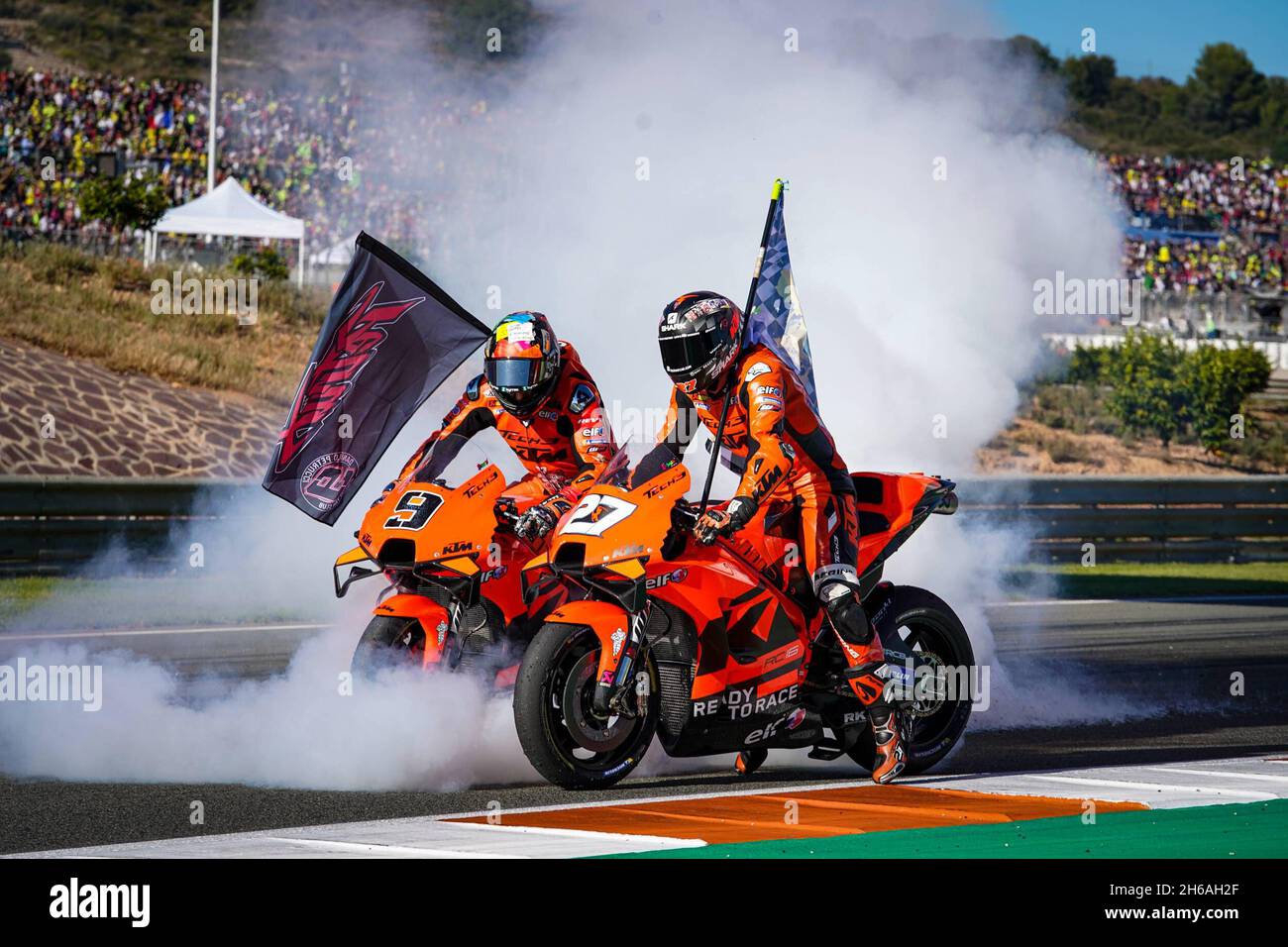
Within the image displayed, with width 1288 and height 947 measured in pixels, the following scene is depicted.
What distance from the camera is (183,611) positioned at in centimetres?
1421

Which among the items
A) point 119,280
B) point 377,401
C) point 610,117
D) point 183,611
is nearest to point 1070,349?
point 119,280

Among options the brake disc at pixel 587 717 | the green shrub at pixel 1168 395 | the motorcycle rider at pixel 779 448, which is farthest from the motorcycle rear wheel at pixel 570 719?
the green shrub at pixel 1168 395

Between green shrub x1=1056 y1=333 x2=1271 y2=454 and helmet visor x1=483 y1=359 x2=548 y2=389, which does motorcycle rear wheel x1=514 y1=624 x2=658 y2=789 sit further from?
green shrub x1=1056 y1=333 x2=1271 y2=454

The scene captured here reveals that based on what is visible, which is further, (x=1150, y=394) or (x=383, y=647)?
(x=1150, y=394)

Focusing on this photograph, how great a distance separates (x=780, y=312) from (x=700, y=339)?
2.60 metres

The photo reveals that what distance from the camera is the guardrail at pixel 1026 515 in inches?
602

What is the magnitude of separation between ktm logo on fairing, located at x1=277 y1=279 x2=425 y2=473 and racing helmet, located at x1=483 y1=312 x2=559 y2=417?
0.72 meters

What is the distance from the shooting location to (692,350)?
7500 millimetres

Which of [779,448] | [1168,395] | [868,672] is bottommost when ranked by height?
[868,672]

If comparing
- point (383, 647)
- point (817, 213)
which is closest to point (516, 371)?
point (383, 647)

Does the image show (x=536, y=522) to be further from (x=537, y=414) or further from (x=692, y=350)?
(x=692, y=350)

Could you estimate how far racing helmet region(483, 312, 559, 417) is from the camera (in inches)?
335
